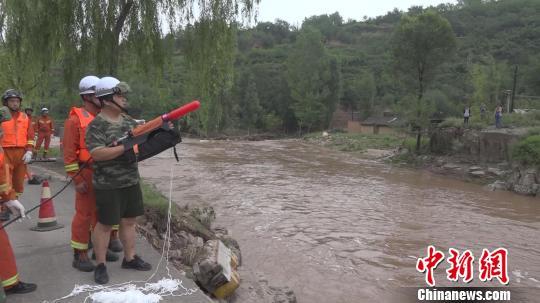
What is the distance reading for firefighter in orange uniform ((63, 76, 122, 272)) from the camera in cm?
448

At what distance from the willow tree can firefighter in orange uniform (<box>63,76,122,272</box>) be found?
6.46 metres

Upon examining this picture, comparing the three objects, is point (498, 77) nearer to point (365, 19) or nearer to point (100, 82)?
point (100, 82)

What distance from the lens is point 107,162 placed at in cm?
412

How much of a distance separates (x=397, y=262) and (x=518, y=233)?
4.40m

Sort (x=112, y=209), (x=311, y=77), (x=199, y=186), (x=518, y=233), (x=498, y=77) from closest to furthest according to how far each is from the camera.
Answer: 1. (x=112, y=209)
2. (x=518, y=233)
3. (x=199, y=186)
4. (x=498, y=77)
5. (x=311, y=77)

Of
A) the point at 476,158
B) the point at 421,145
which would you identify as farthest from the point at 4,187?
the point at 421,145

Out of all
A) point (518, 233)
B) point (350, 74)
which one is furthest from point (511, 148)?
point (350, 74)

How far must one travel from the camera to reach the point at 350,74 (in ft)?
281

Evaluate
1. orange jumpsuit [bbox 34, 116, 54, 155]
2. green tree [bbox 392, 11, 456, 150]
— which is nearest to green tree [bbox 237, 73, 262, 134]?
green tree [bbox 392, 11, 456, 150]

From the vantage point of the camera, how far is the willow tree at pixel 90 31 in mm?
10016

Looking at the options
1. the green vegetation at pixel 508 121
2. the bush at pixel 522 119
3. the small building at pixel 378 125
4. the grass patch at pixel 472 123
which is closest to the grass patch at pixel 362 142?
the small building at pixel 378 125

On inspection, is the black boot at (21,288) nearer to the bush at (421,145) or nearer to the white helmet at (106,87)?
the white helmet at (106,87)

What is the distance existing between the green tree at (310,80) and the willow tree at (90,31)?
47.3 metres

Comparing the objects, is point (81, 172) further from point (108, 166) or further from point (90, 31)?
point (90, 31)
